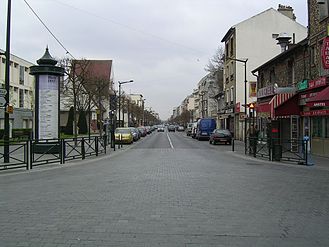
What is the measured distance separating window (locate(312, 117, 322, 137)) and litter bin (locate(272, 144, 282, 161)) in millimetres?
3486

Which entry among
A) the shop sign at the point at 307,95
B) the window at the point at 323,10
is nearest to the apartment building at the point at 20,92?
the shop sign at the point at 307,95

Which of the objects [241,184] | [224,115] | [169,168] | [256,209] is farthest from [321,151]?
[224,115]

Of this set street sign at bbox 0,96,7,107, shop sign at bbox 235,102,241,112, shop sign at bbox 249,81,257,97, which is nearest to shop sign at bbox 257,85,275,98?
shop sign at bbox 249,81,257,97

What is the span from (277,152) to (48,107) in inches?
490

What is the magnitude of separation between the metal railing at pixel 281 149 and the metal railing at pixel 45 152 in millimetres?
9015

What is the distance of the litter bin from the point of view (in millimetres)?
18953

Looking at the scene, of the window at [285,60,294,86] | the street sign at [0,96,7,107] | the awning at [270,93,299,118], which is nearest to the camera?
the street sign at [0,96,7,107]

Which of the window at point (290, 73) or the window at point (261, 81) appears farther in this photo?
the window at point (261, 81)

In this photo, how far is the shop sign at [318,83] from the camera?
19172 mm

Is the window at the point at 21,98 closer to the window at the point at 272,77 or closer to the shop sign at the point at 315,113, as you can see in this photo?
the window at the point at 272,77

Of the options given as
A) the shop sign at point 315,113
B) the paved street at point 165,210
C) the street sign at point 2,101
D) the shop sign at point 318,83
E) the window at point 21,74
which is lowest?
the paved street at point 165,210

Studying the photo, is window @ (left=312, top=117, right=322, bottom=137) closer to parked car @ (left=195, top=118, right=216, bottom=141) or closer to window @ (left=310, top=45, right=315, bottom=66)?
window @ (left=310, top=45, right=315, bottom=66)

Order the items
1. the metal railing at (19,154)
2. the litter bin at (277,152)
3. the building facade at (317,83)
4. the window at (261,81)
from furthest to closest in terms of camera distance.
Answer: the window at (261,81)
the building facade at (317,83)
the litter bin at (277,152)
the metal railing at (19,154)

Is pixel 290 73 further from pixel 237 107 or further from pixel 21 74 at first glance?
pixel 21 74
